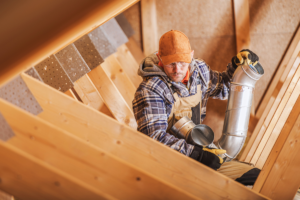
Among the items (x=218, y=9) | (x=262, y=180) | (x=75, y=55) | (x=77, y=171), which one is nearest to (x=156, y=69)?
(x=75, y=55)

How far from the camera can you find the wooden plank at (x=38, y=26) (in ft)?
2.02

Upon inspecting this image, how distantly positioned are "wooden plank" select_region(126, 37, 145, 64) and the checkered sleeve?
1093mm

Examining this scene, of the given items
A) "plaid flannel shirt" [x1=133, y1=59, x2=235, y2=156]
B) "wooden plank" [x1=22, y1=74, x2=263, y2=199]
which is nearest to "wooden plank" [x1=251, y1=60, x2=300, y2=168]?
"plaid flannel shirt" [x1=133, y1=59, x2=235, y2=156]

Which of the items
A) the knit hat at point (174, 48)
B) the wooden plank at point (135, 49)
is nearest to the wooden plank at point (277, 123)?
the knit hat at point (174, 48)

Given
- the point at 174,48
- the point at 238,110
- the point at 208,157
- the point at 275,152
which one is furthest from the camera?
the point at 238,110

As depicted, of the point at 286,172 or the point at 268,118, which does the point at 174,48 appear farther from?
the point at 268,118

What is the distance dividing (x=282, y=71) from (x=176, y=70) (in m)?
1.36

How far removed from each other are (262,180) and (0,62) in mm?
1123

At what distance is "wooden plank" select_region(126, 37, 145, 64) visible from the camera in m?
2.54

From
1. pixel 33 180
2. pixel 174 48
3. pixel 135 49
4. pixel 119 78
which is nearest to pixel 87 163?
pixel 33 180

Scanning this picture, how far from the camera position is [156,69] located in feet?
5.09

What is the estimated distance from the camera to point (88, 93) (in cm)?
198

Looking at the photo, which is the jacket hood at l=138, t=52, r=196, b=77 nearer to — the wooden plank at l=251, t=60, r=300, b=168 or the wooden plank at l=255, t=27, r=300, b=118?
the wooden plank at l=251, t=60, r=300, b=168

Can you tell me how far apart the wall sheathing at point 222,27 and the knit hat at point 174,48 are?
1011mm
